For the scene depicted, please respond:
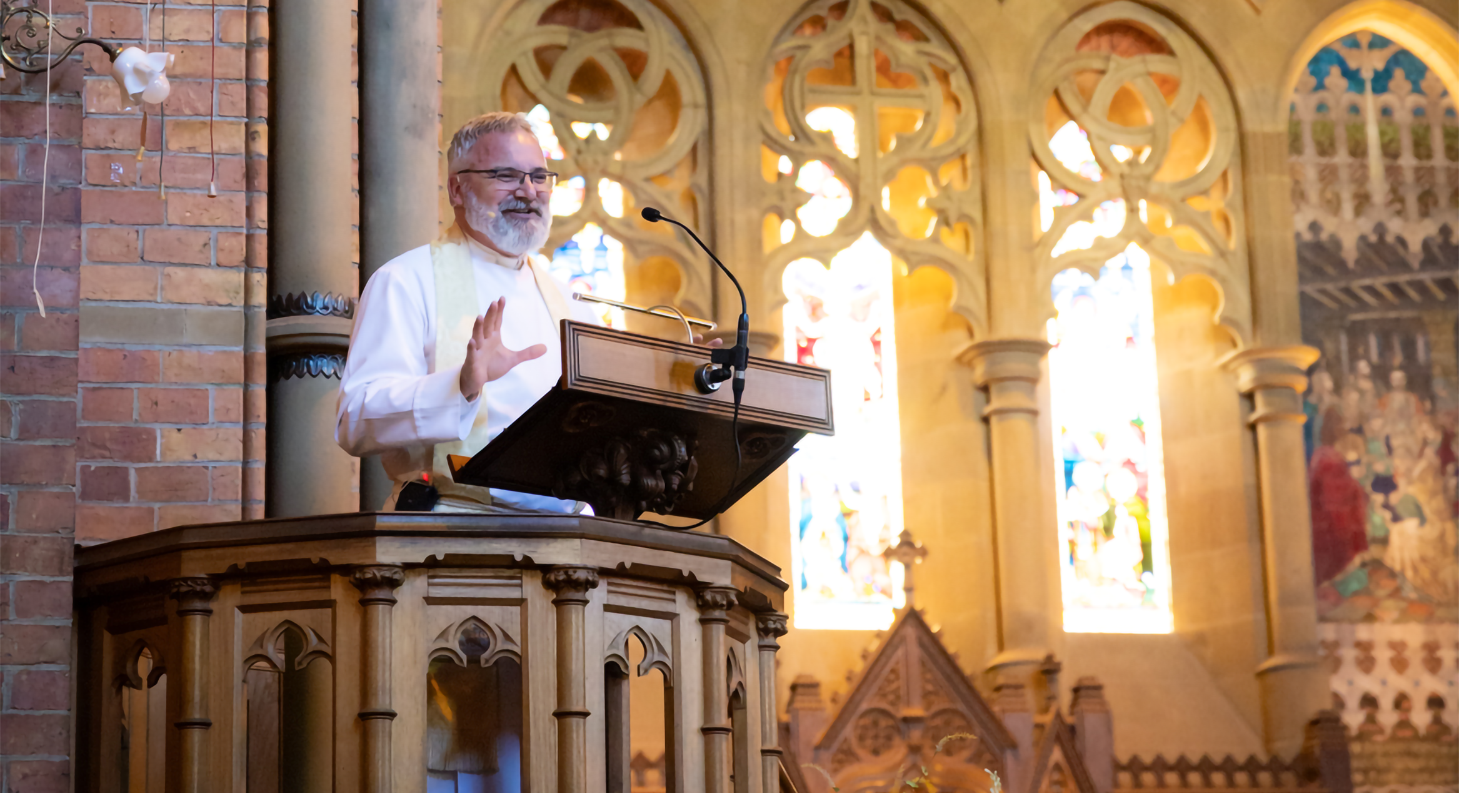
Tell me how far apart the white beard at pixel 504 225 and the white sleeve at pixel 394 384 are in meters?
0.20

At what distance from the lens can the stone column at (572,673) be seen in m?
2.99

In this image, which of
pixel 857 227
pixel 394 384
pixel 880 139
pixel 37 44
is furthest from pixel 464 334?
pixel 880 139

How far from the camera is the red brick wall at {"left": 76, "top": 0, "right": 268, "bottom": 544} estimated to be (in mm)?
4445

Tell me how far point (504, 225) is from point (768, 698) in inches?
40.4

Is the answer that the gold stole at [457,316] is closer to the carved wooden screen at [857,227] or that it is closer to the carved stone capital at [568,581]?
the carved stone capital at [568,581]

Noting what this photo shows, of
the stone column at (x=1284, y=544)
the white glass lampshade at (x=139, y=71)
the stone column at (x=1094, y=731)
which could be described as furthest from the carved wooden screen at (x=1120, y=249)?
the white glass lampshade at (x=139, y=71)

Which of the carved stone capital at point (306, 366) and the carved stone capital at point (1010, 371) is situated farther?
the carved stone capital at point (1010, 371)

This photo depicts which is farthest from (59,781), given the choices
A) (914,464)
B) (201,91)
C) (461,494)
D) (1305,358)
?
(1305,358)

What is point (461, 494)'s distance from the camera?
3424 millimetres

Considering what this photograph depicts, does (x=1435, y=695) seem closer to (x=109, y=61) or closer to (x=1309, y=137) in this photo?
(x=1309, y=137)

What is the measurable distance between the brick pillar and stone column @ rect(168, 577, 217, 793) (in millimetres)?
501

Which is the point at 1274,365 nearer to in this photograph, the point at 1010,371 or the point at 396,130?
the point at 1010,371

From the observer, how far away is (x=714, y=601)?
3.26m

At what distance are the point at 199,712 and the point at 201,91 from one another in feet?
6.84
